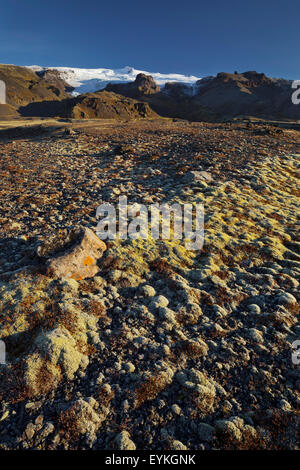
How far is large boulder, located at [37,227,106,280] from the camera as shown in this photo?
7.42 m

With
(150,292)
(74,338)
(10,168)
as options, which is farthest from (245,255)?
(10,168)

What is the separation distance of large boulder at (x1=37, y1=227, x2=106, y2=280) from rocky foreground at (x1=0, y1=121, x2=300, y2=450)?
116 mm

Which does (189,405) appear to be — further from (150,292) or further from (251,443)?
(150,292)

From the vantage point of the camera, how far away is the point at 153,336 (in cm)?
620

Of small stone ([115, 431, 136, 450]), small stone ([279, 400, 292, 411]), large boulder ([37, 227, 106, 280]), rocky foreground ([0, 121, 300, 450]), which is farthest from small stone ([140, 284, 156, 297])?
small stone ([279, 400, 292, 411])

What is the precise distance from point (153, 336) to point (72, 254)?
3764 millimetres

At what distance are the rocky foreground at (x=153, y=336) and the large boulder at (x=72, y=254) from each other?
0.38 ft

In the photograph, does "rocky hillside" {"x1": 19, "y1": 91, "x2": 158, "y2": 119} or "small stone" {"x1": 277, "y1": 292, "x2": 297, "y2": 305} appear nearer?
"small stone" {"x1": 277, "y1": 292, "x2": 297, "y2": 305}

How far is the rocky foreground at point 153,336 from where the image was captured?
14.3 feet

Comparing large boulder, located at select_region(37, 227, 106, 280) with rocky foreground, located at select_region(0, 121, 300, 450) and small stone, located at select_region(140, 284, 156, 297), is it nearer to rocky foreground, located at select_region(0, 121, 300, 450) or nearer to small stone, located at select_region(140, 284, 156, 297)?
rocky foreground, located at select_region(0, 121, 300, 450)

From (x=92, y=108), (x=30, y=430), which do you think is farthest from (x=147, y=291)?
(x=92, y=108)

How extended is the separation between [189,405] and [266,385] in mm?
1887

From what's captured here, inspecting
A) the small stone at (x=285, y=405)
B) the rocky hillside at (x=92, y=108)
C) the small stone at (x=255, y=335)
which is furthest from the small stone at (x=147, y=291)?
the rocky hillside at (x=92, y=108)

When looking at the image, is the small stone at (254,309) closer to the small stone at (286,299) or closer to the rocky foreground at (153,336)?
the rocky foreground at (153,336)
